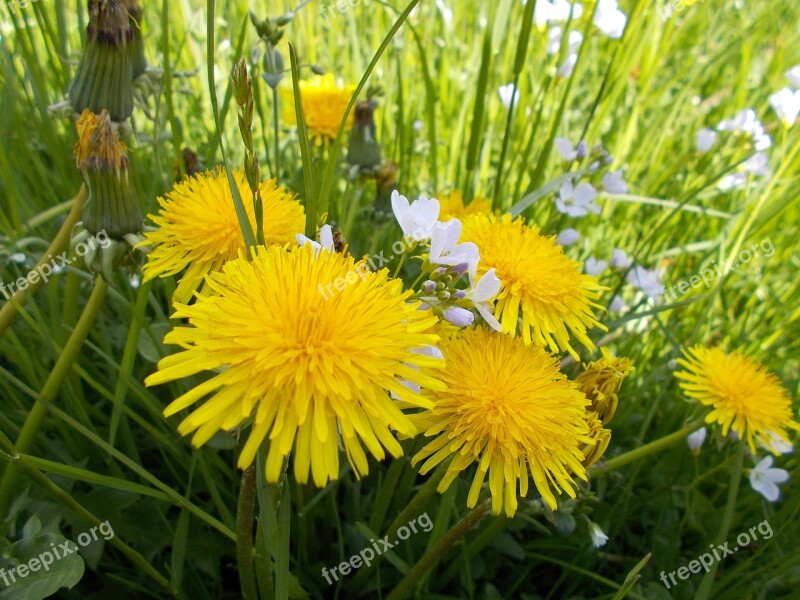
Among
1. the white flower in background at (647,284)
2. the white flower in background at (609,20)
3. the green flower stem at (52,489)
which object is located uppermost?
the white flower in background at (609,20)

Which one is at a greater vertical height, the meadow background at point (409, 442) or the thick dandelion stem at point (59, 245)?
the thick dandelion stem at point (59, 245)

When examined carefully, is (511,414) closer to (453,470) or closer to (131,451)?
(453,470)

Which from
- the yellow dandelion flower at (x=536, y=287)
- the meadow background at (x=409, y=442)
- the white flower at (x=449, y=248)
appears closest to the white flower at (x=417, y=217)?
the white flower at (x=449, y=248)

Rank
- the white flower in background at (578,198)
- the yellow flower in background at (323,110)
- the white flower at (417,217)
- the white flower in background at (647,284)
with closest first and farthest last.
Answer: the white flower at (417,217) < the white flower in background at (578,198) < the white flower in background at (647,284) < the yellow flower in background at (323,110)

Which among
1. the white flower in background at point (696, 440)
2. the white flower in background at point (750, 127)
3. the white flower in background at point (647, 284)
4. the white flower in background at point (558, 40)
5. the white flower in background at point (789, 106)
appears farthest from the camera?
the white flower in background at point (558, 40)

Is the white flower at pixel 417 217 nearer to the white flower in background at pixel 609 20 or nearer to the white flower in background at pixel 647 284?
the white flower in background at pixel 647 284

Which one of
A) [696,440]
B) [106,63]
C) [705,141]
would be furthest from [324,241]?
[705,141]
